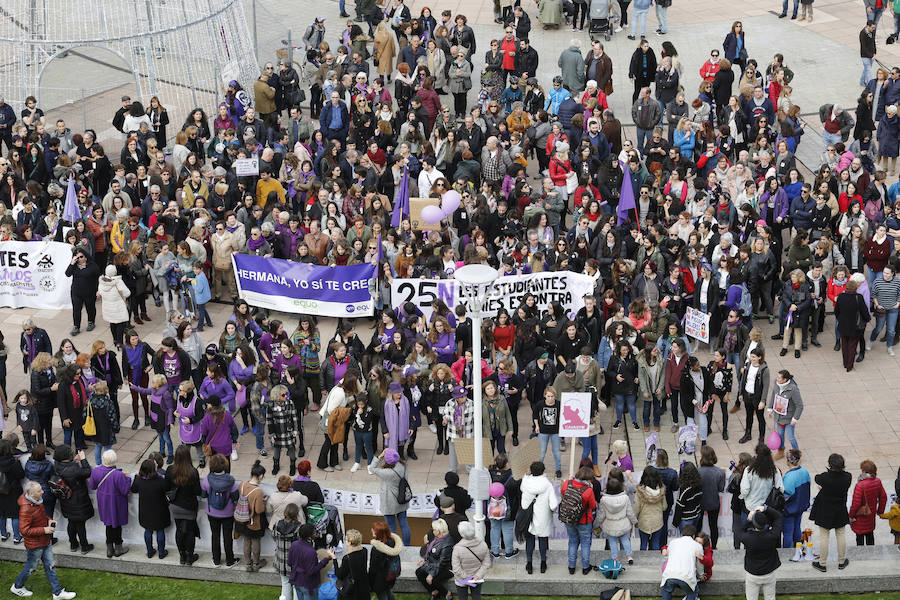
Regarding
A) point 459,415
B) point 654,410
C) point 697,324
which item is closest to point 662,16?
point 697,324

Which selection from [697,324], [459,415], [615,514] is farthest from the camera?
[697,324]

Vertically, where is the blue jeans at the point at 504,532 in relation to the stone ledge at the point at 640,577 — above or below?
above

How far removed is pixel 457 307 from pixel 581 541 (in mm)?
5291

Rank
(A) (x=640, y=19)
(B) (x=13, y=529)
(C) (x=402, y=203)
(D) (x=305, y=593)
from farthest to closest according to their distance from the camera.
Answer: (A) (x=640, y=19) < (C) (x=402, y=203) < (B) (x=13, y=529) < (D) (x=305, y=593)

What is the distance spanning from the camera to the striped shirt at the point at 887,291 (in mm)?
22062

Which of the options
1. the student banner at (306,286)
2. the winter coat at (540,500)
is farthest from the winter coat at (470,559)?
the student banner at (306,286)

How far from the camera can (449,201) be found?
24031 millimetres

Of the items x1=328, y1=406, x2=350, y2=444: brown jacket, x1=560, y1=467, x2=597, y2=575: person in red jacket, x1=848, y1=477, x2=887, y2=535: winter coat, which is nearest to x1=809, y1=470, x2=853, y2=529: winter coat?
x1=848, y1=477, x2=887, y2=535: winter coat

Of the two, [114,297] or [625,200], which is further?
[625,200]

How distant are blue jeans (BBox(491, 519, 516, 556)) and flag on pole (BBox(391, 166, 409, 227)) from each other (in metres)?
8.08

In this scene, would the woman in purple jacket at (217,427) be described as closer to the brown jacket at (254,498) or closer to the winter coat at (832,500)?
the brown jacket at (254,498)

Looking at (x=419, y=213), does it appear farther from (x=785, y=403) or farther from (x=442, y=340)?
(x=785, y=403)

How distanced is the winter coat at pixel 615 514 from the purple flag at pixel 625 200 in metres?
8.39

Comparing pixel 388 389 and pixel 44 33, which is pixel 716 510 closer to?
pixel 388 389
